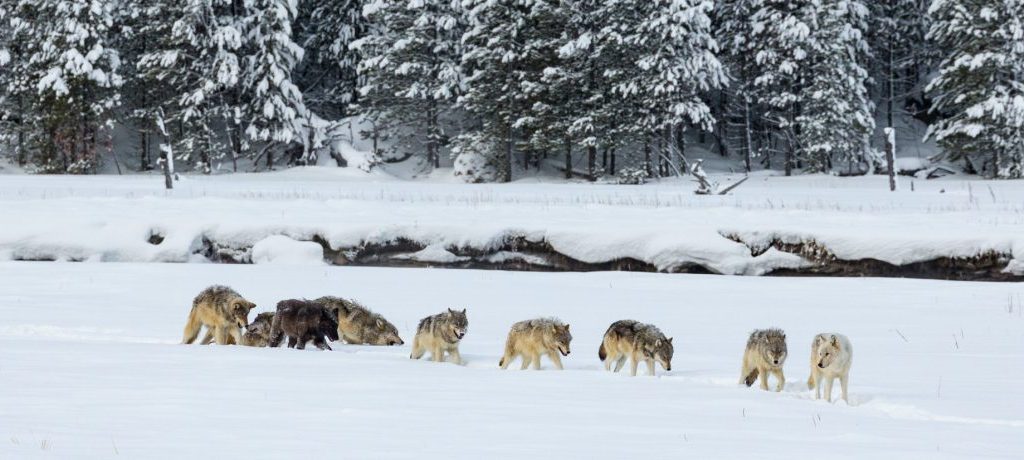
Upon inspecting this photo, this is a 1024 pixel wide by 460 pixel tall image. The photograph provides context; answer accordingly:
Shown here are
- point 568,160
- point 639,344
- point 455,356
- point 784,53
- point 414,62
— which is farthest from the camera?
point 784,53

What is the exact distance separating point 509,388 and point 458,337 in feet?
4.71

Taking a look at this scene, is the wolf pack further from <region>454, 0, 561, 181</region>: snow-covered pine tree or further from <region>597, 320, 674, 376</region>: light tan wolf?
<region>454, 0, 561, 181</region>: snow-covered pine tree

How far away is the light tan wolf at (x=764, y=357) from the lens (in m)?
7.62

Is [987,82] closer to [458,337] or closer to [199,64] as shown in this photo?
[199,64]

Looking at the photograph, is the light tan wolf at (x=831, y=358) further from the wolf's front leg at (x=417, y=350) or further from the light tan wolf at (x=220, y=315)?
the light tan wolf at (x=220, y=315)

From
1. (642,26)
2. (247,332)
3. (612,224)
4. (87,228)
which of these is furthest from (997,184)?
(247,332)

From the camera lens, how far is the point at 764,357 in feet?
25.2

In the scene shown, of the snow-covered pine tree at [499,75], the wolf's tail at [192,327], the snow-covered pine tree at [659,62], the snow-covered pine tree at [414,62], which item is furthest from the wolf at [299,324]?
the snow-covered pine tree at [414,62]

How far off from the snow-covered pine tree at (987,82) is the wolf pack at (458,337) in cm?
3863

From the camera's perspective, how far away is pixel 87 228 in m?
19.8

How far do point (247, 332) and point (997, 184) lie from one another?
35305 millimetres

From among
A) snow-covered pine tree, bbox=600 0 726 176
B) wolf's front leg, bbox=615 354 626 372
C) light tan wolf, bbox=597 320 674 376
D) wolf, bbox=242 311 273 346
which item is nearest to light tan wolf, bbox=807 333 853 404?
light tan wolf, bbox=597 320 674 376

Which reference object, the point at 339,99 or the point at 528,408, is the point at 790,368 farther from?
the point at 339,99

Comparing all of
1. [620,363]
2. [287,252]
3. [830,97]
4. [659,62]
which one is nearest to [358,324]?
[620,363]
